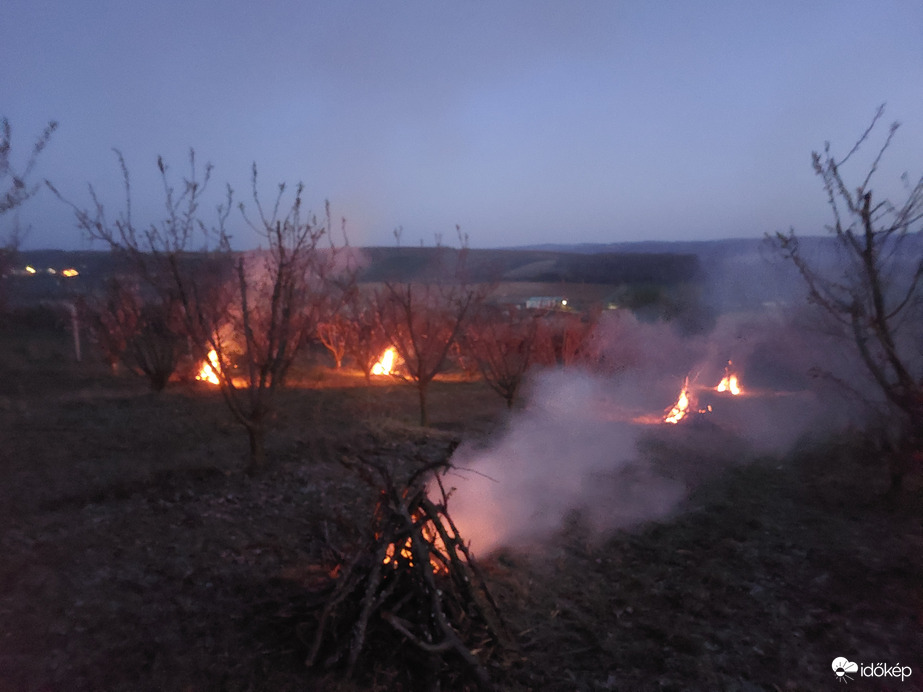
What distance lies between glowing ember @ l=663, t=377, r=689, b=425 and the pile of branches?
8.25m

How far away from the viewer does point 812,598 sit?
15.5ft

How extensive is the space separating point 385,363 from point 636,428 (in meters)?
8.13

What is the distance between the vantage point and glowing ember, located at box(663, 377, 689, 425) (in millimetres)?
11398

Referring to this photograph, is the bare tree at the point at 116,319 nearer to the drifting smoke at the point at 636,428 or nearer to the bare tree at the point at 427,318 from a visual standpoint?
the bare tree at the point at 427,318

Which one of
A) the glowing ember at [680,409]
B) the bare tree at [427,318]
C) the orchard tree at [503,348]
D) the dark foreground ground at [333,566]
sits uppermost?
the bare tree at [427,318]

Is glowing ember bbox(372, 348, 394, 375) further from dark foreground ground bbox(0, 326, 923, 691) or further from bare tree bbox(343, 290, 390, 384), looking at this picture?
dark foreground ground bbox(0, 326, 923, 691)

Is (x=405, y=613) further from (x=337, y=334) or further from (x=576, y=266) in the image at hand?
(x=576, y=266)

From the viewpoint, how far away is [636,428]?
35.6 feet

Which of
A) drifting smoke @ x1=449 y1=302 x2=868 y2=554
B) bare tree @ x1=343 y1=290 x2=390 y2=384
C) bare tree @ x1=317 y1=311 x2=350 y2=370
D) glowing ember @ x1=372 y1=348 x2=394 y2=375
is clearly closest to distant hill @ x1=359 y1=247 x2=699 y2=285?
bare tree @ x1=317 y1=311 x2=350 y2=370

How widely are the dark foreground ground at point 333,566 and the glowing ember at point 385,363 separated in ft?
25.2

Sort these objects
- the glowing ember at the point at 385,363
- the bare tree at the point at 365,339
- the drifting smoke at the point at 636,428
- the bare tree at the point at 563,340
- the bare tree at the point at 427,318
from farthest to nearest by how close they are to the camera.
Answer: the glowing ember at the point at 385,363
the bare tree at the point at 365,339
the bare tree at the point at 563,340
the bare tree at the point at 427,318
the drifting smoke at the point at 636,428

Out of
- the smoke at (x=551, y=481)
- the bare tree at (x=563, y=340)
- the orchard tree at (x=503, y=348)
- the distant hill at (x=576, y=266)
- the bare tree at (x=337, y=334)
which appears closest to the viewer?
the smoke at (x=551, y=481)

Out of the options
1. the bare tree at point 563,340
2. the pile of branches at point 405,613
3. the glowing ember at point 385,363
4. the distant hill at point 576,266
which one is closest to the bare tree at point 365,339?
the glowing ember at point 385,363

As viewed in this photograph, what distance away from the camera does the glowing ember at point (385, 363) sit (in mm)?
16328
